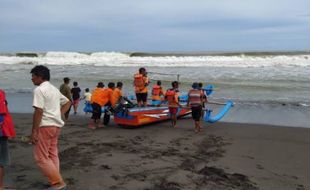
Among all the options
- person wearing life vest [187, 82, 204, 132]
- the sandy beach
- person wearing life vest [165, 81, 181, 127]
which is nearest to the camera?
the sandy beach

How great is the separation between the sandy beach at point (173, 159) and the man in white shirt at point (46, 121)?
55 cm

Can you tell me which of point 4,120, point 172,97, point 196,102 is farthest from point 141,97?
point 4,120

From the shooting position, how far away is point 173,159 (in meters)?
7.12

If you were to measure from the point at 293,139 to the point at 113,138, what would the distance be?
4.01 m

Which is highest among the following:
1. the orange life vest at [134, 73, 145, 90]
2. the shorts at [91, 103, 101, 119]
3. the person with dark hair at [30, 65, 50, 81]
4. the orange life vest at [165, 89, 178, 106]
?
the person with dark hair at [30, 65, 50, 81]

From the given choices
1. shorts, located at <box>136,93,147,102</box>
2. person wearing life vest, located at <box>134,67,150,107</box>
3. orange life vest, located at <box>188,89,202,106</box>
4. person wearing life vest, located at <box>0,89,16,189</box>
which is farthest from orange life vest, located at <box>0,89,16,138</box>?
shorts, located at <box>136,93,147,102</box>

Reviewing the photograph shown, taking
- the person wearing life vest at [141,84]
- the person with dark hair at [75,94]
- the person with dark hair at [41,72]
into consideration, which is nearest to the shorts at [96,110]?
the person wearing life vest at [141,84]

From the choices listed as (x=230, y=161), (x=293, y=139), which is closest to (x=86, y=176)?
(x=230, y=161)

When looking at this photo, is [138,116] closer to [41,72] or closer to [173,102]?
[173,102]

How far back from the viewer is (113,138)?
9172 millimetres

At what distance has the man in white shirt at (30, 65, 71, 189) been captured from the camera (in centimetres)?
468

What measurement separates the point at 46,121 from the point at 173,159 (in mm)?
2882

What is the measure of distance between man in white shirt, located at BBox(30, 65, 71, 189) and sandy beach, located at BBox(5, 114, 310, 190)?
0.55 metres

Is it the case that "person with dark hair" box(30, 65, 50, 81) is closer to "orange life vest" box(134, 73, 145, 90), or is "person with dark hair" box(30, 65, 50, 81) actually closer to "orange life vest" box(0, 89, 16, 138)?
"orange life vest" box(0, 89, 16, 138)
